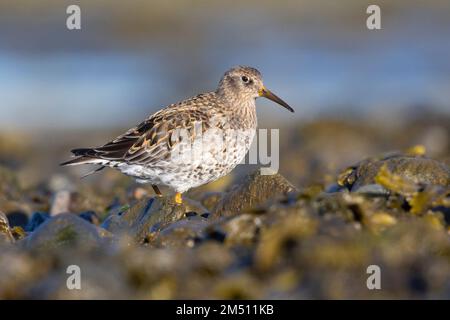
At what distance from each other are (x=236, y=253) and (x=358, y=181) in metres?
2.22

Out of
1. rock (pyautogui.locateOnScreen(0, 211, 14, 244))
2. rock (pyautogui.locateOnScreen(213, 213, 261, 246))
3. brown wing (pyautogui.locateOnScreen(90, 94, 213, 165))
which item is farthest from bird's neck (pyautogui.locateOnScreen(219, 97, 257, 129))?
rock (pyautogui.locateOnScreen(213, 213, 261, 246))

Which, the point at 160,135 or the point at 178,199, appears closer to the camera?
the point at 178,199

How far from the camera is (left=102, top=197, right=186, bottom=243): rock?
6152mm

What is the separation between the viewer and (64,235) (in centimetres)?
512

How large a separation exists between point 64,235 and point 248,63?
46.3 ft

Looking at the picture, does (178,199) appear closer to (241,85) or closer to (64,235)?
(241,85)

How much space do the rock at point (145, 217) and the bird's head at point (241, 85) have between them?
1894 mm

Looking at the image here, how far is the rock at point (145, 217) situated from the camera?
6.15 m

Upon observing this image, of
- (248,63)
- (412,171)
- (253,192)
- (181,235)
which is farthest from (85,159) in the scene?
(248,63)

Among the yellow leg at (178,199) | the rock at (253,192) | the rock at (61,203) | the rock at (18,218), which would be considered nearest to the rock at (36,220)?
the rock at (18,218)

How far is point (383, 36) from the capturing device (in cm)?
2173

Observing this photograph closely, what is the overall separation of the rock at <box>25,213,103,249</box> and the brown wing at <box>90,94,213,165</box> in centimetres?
232

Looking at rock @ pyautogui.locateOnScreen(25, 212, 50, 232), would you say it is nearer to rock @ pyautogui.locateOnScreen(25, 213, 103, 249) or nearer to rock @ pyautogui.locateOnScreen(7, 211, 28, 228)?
rock @ pyautogui.locateOnScreen(7, 211, 28, 228)

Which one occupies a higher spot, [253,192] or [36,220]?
[253,192]
